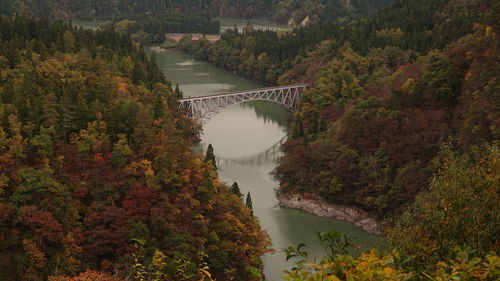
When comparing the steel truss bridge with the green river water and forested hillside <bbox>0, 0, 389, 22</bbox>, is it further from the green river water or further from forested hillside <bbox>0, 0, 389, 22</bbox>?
forested hillside <bbox>0, 0, 389, 22</bbox>

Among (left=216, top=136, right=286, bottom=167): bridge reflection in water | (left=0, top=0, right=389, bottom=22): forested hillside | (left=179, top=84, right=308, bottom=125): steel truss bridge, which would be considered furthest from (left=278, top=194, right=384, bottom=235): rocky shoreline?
(left=0, top=0, right=389, bottom=22): forested hillside

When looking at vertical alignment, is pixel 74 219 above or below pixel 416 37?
below

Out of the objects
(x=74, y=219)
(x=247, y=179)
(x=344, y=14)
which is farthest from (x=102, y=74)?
(x=344, y=14)

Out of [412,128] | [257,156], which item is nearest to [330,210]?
[412,128]

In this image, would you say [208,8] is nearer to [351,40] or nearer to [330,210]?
[351,40]

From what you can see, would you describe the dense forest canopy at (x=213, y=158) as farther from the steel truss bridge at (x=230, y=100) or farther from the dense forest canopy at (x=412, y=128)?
the steel truss bridge at (x=230, y=100)

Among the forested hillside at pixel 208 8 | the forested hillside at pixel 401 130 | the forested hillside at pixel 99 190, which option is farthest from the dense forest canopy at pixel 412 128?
the forested hillside at pixel 208 8

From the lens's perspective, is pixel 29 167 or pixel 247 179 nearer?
pixel 29 167

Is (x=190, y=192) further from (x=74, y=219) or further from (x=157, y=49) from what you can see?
(x=157, y=49)
